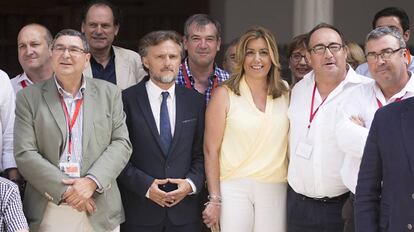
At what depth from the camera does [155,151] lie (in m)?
3.91

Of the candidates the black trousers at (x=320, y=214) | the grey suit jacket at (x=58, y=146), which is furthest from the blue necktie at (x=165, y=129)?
the black trousers at (x=320, y=214)

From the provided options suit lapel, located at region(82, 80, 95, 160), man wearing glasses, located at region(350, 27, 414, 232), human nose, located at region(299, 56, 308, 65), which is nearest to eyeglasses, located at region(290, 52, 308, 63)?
human nose, located at region(299, 56, 308, 65)

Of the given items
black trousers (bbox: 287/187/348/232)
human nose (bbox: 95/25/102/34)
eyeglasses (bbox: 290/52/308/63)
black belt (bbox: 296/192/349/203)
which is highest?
human nose (bbox: 95/25/102/34)

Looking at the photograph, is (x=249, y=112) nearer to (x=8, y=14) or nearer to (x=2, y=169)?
(x=2, y=169)

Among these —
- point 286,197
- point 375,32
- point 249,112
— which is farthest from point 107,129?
point 375,32

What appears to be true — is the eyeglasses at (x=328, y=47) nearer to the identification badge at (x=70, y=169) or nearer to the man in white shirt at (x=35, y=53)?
the identification badge at (x=70, y=169)

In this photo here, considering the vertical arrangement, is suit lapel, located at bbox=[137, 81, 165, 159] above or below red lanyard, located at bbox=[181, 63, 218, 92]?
below

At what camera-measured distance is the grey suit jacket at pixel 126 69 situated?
15.0 feet

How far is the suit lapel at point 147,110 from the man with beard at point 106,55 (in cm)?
57

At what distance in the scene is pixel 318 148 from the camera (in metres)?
3.76

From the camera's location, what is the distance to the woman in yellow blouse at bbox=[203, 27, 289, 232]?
391 centimetres

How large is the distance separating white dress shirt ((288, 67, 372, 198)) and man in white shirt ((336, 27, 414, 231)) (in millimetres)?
129

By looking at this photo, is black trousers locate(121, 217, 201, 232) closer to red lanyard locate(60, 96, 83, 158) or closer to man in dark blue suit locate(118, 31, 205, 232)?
man in dark blue suit locate(118, 31, 205, 232)

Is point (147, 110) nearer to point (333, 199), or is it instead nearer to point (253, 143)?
point (253, 143)
